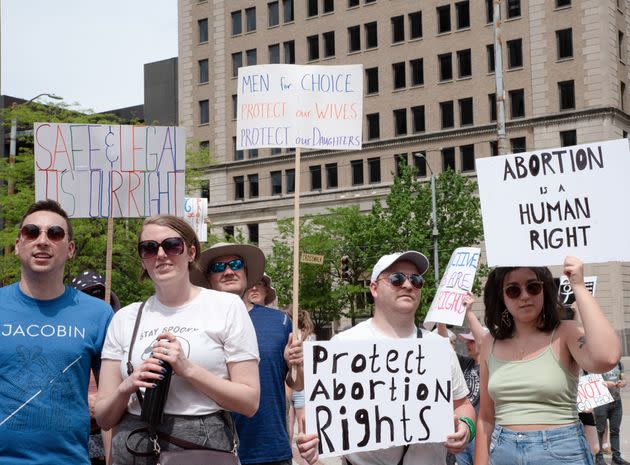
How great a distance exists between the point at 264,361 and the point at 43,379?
1826 mm

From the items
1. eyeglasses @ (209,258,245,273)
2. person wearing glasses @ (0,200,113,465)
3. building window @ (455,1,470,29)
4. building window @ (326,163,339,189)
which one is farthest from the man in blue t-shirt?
building window @ (326,163,339,189)

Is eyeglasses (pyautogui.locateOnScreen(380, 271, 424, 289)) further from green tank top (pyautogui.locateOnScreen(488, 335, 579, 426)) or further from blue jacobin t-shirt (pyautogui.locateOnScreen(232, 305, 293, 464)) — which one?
blue jacobin t-shirt (pyautogui.locateOnScreen(232, 305, 293, 464))

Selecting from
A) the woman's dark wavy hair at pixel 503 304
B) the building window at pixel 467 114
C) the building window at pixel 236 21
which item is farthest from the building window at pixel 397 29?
the woman's dark wavy hair at pixel 503 304

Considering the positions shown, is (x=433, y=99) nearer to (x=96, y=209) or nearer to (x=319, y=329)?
(x=319, y=329)

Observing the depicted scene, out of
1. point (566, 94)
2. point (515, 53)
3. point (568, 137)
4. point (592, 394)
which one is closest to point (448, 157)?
point (515, 53)

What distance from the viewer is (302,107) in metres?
7.38

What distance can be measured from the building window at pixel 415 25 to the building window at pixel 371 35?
239 cm

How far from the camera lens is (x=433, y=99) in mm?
55531

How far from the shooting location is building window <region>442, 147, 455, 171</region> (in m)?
54.7

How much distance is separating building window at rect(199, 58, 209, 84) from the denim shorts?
61547 mm

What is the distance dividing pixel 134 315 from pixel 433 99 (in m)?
52.6

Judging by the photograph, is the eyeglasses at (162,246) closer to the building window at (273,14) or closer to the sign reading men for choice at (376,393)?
the sign reading men for choice at (376,393)

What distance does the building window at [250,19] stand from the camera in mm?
Result: 63469

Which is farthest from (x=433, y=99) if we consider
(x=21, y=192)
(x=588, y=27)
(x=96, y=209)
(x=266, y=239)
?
(x=96, y=209)
